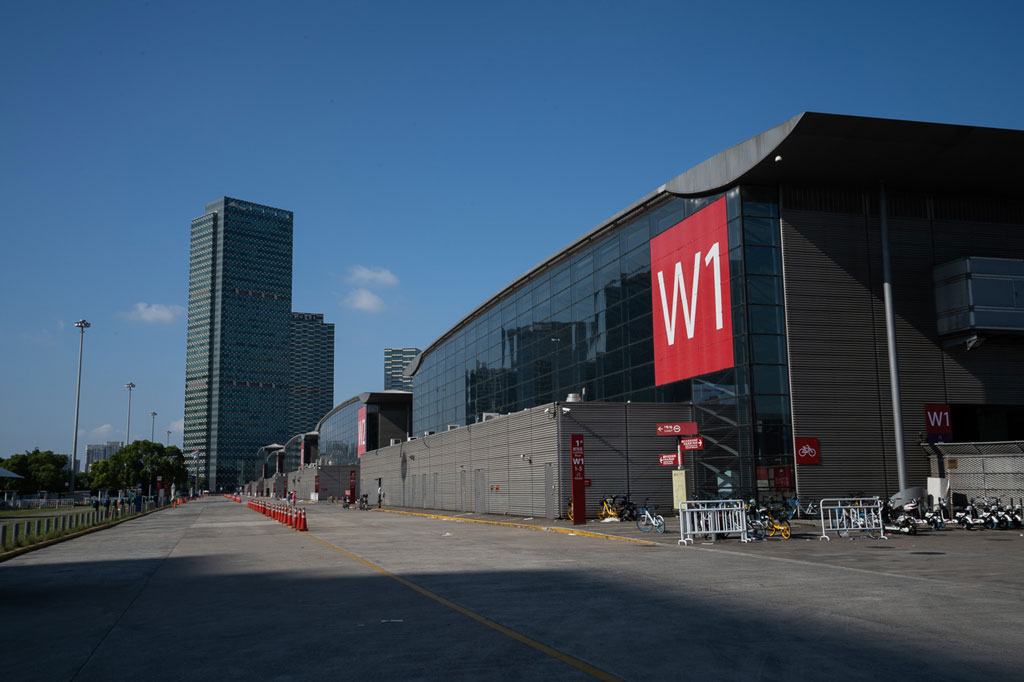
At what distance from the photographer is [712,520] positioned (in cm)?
2556

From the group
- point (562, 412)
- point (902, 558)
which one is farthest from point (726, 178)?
point (902, 558)

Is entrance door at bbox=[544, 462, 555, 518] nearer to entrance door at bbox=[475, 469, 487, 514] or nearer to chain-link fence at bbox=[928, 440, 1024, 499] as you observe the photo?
entrance door at bbox=[475, 469, 487, 514]

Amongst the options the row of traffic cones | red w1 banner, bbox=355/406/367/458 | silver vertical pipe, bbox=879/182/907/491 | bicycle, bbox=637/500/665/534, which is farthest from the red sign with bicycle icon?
red w1 banner, bbox=355/406/367/458

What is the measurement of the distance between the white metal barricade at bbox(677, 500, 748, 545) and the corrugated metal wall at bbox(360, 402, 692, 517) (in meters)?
12.5

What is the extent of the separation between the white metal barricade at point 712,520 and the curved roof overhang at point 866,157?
51.4 feet

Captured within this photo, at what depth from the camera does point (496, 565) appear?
19.1 metres

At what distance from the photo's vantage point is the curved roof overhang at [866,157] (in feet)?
109

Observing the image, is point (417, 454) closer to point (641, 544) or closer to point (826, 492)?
point (826, 492)

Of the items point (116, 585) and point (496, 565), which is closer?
point (116, 585)

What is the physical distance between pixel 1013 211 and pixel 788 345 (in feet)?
50.3

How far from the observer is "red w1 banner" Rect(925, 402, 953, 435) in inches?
1468

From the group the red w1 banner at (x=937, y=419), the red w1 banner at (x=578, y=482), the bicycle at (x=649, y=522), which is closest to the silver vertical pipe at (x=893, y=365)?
the red w1 banner at (x=937, y=419)

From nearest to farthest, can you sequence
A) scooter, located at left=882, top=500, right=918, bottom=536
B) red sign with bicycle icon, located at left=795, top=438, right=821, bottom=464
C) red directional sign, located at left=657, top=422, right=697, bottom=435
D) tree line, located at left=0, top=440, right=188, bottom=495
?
scooter, located at left=882, top=500, right=918, bottom=536, red sign with bicycle icon, located at left=795, top=438, right=821, bottom=464, red directional sign, located at left=657, top=422, right=697, bottom=435, tree line, located at left=0, top=440, right=188, bottom=495

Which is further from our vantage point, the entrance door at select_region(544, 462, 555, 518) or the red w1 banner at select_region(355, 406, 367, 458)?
the red w1 banner at select_region(355, 406, 367, 458)
